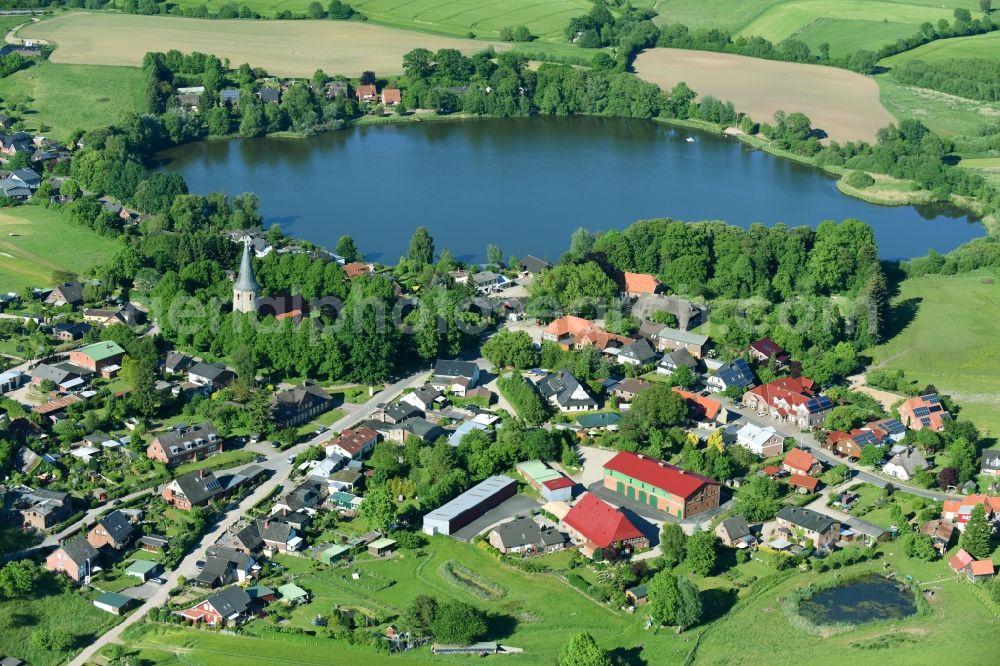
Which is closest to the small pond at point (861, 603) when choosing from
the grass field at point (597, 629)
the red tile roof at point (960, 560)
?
the grass field at point (597, 629)

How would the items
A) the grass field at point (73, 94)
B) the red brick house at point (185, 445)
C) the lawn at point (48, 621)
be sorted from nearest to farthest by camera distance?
1. the lawn at point (48, 621)
2. the red brick house at point (185, 445)
3. the grass field at point (73, 94)

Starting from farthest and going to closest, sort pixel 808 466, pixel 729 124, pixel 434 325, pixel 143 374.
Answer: pixel 729 124, pixel 434 325, pixel 143 374, pixel 808 466

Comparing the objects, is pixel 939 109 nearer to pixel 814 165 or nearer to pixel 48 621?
pixel 814 165

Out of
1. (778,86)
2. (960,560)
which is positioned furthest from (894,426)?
(778,86)

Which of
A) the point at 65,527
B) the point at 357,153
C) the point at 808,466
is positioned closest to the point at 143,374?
the point at 65,527

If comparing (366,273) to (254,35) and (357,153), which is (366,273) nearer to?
(357,153)

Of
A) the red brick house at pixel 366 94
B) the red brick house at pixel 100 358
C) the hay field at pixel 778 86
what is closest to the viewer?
the red brick house at pixel 100 358

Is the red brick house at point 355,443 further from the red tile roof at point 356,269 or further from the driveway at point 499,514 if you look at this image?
the red tile roof at point 356,269
